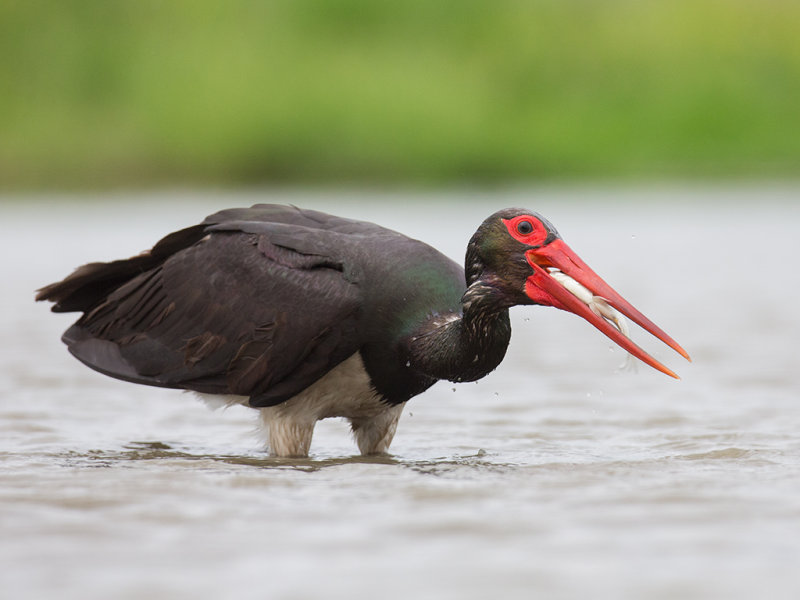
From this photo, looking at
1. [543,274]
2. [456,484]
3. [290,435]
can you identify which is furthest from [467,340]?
[290,435]

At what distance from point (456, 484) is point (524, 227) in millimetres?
1043

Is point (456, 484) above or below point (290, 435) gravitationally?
below

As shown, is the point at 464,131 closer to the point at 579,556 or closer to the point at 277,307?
the point at 277,307

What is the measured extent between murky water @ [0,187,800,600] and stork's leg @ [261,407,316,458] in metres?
0.20

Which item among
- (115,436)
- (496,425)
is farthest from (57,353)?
(496,425)

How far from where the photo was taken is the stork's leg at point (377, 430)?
6.07 m

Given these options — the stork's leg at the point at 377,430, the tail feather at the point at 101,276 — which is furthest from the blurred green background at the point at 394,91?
the stork's leg at the point at 377,430

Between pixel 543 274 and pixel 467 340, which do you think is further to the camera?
pixel 467 340

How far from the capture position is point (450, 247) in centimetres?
1470

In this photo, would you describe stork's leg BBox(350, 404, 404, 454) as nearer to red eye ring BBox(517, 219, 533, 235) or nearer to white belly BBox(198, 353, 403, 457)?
white belly BBox(198, 353, 403, 457)

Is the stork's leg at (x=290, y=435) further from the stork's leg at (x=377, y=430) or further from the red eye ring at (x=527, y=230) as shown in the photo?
the red eye ring at (x=527, y=230)

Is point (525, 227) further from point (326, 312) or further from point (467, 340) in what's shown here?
point (326, 312)

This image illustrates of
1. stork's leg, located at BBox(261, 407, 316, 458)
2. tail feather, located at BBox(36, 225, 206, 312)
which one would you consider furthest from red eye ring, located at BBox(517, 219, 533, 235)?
tail feather, located at BBox(36, 225, 206, 312)

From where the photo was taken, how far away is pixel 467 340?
18.2ft
